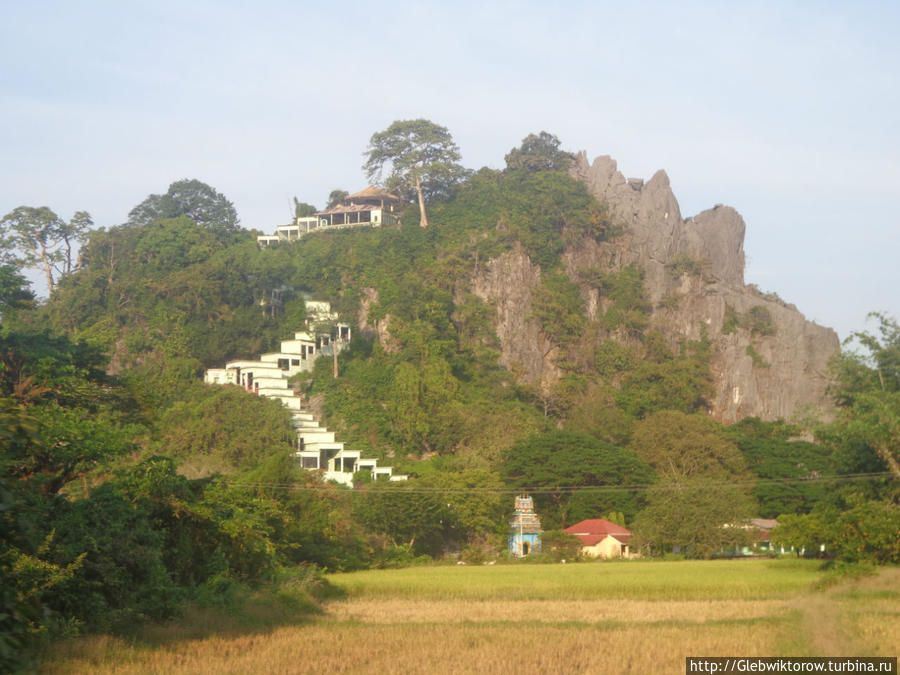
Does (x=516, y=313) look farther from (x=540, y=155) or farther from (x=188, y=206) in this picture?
(x=188, y=206)

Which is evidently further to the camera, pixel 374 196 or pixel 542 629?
pixel 374 196

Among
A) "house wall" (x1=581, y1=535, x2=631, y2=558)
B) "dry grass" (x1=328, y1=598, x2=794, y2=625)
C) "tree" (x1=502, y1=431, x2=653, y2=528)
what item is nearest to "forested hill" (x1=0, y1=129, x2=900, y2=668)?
"tree" (x1=502, y1=431, x2=653, y2=528)

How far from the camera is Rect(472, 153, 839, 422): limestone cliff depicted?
58500 mm

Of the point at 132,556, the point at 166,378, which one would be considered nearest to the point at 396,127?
the point at 166,378

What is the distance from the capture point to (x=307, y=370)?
2127 inches

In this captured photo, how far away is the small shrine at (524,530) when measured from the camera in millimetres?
41250

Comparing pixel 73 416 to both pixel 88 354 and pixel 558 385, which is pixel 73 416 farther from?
pixel 558 385

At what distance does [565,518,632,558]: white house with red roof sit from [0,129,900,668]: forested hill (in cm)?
112

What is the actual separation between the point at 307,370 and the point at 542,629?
38.6 m

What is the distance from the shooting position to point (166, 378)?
1957 inches

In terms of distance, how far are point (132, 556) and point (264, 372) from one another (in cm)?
3533

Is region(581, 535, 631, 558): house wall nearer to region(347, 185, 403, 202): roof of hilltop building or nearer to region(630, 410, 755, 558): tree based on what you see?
region(630, 410, 755, 558): tree

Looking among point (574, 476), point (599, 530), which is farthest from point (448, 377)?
point (599, 530)

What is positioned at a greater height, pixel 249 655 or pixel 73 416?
pixel 73 416
